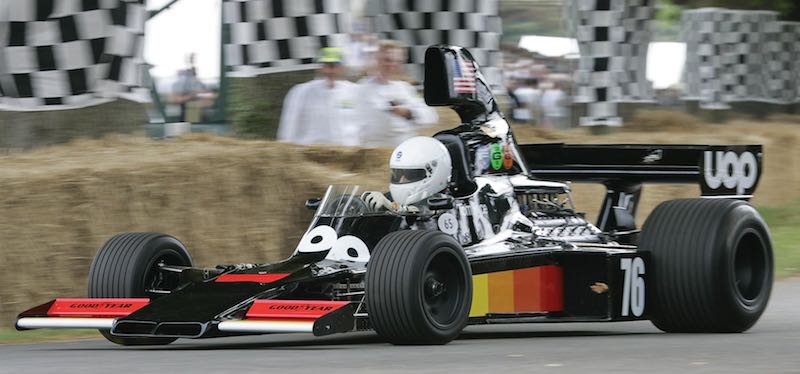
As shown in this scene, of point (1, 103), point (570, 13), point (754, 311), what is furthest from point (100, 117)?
point (570, 13)

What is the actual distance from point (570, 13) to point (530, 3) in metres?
6.04

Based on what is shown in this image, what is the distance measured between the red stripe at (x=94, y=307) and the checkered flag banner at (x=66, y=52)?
2647 millimetres

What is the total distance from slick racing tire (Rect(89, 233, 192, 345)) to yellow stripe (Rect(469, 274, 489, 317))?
190 cm

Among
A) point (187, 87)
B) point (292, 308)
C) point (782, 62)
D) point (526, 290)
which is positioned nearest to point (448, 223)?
point (526, 290)

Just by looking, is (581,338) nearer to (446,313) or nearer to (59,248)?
(446,313)

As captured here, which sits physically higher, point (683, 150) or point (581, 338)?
point (683, 150)

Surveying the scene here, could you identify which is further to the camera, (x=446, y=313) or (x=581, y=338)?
(x=581, y=338)

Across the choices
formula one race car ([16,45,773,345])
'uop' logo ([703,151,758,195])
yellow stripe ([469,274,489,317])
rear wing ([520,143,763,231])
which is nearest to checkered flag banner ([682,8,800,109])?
rear wing ([520,143,763,231])

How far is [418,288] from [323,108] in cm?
548

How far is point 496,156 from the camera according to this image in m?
11.3

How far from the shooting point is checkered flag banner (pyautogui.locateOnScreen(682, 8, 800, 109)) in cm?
2616

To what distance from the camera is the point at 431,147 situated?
10852 mm

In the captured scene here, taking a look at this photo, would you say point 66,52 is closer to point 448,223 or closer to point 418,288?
point 448,223

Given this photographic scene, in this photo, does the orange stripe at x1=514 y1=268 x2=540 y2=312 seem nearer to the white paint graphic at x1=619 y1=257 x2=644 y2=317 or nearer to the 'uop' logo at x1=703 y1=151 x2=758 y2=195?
the white paint graphic at x1=619 y1=257 x2=644 y2=317
